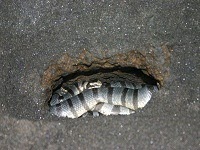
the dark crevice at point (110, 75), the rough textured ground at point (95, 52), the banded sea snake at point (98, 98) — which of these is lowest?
the banded sea snake at point (98, 98)

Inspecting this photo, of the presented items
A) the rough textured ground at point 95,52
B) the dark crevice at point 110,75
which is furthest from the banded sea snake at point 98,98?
the rough textured ground at point 95,52

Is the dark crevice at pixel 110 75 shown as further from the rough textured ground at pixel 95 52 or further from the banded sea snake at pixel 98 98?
the rough textured ground at pixel 95 52

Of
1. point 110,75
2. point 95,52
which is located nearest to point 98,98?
point 110,75

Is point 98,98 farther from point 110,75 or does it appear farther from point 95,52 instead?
point 95,52

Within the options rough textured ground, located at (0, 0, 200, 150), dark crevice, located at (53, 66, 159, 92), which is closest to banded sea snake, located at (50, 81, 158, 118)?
dark crevice, located at (53, 66, 159, 92)

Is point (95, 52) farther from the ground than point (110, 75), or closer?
farther from the ground
